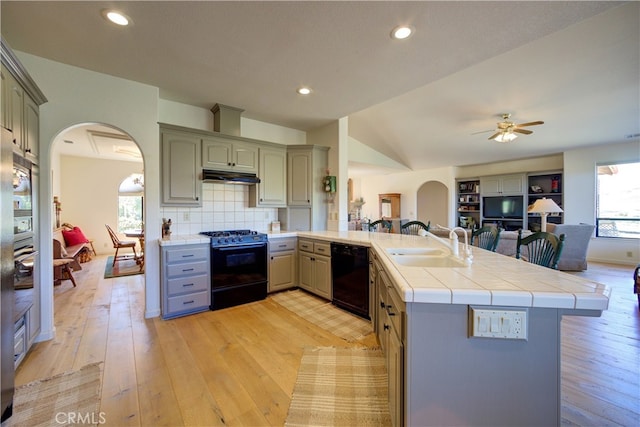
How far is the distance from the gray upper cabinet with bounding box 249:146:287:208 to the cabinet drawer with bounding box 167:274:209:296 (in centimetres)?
128

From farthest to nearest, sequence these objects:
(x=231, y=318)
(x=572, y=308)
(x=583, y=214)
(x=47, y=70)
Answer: (x=583, y=214) → (x=231, y=318) → (x=47, y=70) → (x=572, y=308)

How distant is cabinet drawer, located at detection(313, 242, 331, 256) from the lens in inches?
132

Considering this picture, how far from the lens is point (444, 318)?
3.65 ft

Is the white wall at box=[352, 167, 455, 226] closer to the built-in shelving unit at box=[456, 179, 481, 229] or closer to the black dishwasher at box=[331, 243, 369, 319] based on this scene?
the built-in shelving unit at box=[456, 179, 481, 229]

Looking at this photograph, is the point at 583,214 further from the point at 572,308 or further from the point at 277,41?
the point at 277,41

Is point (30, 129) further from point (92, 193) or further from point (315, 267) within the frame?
point (92, 193)

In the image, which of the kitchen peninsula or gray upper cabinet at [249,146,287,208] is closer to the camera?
the kitchen peninsula

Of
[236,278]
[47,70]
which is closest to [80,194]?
[47,70]

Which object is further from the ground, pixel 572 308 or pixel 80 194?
pixel 80 194

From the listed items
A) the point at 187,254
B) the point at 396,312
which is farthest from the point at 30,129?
the point at 396,312

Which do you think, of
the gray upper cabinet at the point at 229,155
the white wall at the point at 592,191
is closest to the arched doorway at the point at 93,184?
the gray upper cabinet at the point at 229,155

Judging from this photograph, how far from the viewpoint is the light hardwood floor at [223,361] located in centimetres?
162

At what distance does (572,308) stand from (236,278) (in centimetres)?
307
